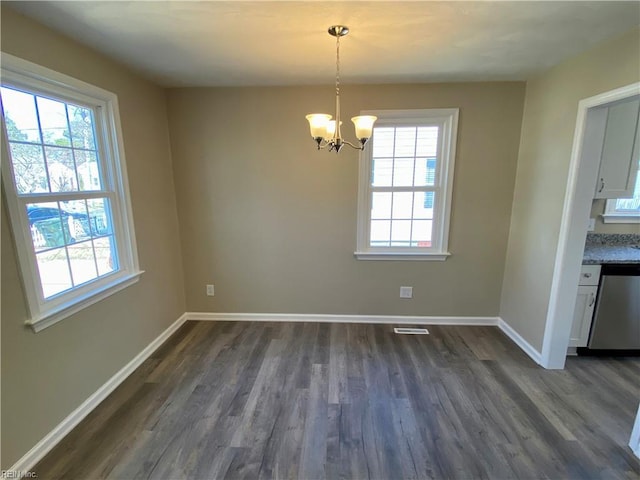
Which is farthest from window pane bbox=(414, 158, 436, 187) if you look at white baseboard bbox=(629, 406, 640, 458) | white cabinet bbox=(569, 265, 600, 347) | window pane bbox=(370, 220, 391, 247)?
white baseboard bbox=(629, 406, 640, 458)

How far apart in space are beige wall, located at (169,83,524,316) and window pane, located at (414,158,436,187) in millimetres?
227

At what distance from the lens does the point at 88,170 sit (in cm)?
212

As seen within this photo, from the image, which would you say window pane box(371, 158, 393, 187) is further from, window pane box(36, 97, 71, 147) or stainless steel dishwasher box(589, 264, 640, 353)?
window pane box(36, 97, 71, 147)

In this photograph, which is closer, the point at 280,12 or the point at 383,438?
the point at 280,12

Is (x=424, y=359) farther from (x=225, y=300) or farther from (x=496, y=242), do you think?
(x=225, y=300)

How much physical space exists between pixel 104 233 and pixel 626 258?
4.22 meters

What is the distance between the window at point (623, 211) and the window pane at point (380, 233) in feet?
6.84

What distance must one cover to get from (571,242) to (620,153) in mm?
973

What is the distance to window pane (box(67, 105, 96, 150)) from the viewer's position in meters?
1.99

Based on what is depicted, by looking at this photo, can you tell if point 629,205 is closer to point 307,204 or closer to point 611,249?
point 611,249

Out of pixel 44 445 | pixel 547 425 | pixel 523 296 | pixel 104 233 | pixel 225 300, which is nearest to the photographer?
pixel 44 445

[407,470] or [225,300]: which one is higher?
[225,300]

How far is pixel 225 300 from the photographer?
3.30m

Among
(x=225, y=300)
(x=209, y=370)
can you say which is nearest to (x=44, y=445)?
(x=209, y=370)
